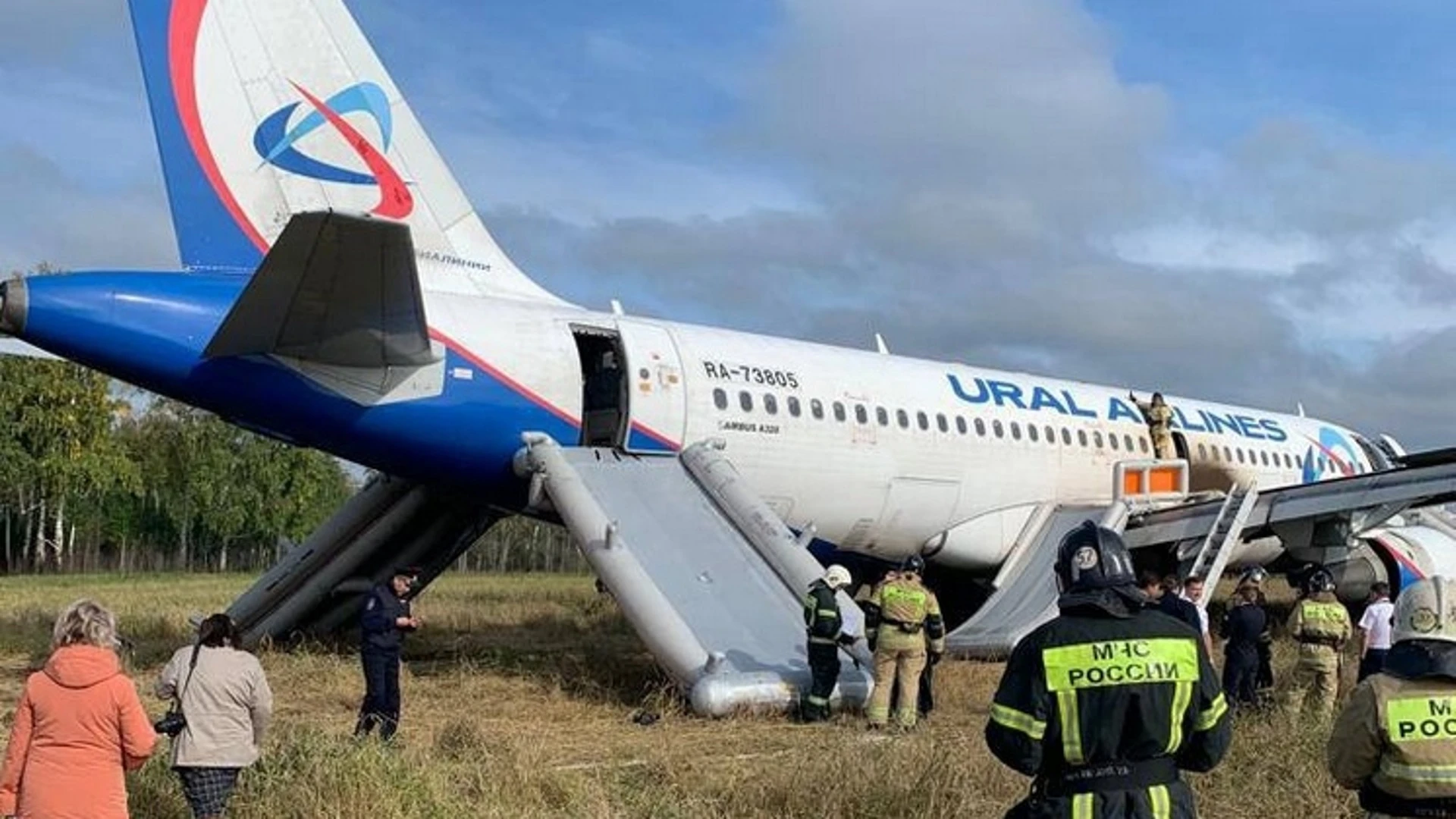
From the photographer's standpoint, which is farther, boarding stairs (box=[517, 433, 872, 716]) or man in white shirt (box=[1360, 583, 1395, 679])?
man in white shirt (box=[1360, 583, 1395, 679])

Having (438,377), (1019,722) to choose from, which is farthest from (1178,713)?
(438,377)

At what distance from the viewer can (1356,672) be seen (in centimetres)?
1363

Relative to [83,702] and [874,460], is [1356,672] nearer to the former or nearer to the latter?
[874,460]

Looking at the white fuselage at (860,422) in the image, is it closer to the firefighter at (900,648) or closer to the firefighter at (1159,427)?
the firefighter at (1159,427)

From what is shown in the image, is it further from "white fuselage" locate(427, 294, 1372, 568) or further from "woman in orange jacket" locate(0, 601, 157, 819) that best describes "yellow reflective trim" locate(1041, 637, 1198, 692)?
"white fuselage" locate(427, 294, 1372, 568)

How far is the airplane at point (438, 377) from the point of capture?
37.8 ft

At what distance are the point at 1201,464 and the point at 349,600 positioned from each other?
11.8 meters

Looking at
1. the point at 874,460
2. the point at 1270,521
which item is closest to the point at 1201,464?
the point at 1270,521

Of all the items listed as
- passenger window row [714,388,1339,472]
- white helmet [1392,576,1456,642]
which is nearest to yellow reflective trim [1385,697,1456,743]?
white helmet [1392,576,1456,642]

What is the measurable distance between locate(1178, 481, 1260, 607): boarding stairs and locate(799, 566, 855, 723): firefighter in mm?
5211

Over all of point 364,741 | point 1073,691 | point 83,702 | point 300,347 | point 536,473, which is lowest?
point 364,741

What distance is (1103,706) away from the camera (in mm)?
3893

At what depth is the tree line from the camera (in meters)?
50.8

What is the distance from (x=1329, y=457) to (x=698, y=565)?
48.2ft
